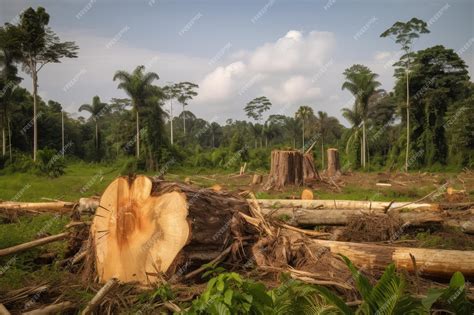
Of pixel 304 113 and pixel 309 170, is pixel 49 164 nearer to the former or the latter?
pixel 309 170

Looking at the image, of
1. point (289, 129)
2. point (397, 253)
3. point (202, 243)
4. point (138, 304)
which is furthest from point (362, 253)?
point (289, 129)

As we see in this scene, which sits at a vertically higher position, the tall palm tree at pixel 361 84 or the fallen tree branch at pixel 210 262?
the tall palm tree at pixel 361 84

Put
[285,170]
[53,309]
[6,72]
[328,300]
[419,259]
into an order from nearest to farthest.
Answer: [328,300] → [53,309] → [419,259] → [285,170] → [6,72]

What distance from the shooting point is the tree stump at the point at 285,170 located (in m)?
15.6

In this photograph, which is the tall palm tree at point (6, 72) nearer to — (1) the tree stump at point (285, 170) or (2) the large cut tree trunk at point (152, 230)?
(1) the tree stump at point (285, 170)

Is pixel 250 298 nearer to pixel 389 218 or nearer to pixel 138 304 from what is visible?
pixel 138 304

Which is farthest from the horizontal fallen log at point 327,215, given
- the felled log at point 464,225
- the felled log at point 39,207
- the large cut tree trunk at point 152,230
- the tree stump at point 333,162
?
the tree stump at point 333,162

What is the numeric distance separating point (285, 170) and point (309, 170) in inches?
83.5

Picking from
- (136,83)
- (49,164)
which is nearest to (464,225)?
(49,164)

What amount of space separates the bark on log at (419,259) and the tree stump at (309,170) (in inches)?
497

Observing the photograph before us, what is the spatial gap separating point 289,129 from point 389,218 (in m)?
50.0

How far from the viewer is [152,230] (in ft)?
13.5

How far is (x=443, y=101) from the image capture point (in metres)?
37.1

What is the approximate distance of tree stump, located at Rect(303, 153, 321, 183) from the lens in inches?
673
